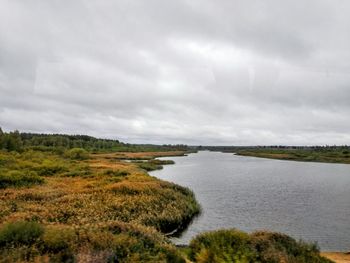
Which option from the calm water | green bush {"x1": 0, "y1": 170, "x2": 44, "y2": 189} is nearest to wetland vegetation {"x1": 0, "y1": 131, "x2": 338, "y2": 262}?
the calm water

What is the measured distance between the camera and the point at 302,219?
28016 millimetres

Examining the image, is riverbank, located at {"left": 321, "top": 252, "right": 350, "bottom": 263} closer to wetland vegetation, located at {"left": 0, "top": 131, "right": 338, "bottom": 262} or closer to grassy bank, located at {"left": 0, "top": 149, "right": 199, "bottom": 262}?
wetland vegetation, located at {"left": 0, "top": 131, "right": 338, "bottom": 262}

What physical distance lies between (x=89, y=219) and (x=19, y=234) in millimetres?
8480

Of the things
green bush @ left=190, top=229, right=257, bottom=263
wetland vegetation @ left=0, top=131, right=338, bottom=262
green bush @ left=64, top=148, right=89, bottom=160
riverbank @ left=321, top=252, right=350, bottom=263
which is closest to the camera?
wetland vegetation @ left=0, top=131, right=338, bottom=262

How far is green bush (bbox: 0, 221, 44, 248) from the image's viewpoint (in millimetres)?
10627

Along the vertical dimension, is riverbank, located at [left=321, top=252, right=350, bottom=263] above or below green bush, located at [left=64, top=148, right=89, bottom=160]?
below

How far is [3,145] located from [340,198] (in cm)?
8081

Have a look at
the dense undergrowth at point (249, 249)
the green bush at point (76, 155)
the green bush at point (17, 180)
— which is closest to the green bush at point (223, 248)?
the dense undergrowth at point (249, 249)

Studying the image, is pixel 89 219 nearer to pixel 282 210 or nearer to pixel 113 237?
pixel 113 237

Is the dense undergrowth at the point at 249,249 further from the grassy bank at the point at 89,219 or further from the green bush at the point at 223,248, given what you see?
the grassy bank at the point at 89,219

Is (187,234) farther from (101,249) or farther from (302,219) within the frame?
(101,249)

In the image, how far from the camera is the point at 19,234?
10.9 m

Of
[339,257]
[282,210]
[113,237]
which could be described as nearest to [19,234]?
[113,237]

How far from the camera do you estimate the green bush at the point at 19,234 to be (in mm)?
10627
